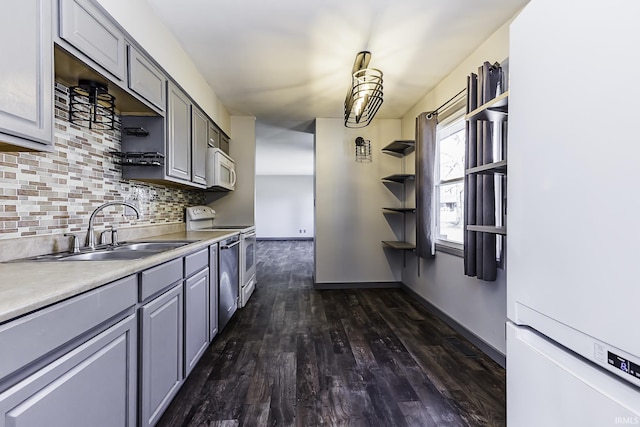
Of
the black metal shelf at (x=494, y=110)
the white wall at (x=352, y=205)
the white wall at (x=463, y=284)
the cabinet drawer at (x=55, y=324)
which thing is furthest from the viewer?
the white wall at (x=352, y=205)

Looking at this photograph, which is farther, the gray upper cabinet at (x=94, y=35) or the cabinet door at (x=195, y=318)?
the cabinet door at (x=195, y=318)

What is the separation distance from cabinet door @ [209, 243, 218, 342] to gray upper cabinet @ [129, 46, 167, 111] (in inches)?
44.8

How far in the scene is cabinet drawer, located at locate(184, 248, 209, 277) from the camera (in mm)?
1871

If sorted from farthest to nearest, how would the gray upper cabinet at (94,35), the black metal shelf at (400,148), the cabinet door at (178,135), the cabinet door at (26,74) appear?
the black metal shelf at (400,148) < the cabinet door at (178,135) < the gray upper cabinet at (94,35) < the cabinet door at (26,74)

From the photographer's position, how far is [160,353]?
1.50m

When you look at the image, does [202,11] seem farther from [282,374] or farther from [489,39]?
[282,374]

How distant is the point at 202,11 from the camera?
1997mm

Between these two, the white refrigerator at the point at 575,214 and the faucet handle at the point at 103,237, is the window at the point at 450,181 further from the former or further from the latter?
the faucet handle at the point at 103,237

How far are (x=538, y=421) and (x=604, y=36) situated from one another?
38.4 inches

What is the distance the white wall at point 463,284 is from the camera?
2.18m

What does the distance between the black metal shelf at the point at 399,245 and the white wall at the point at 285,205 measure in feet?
22.3

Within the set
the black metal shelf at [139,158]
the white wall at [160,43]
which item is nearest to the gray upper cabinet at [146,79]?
the white wall at [160,43]

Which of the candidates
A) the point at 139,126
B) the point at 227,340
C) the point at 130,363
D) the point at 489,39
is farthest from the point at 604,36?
the point at 227,340

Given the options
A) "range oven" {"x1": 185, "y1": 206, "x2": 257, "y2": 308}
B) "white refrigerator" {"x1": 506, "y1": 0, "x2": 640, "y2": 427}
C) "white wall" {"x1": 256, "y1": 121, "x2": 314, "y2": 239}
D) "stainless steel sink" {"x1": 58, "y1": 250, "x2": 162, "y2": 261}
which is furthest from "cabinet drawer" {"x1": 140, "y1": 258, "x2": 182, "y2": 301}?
"white wall" {"x1": 256, "y1": 121, "x2": 314, "y2": 239}
